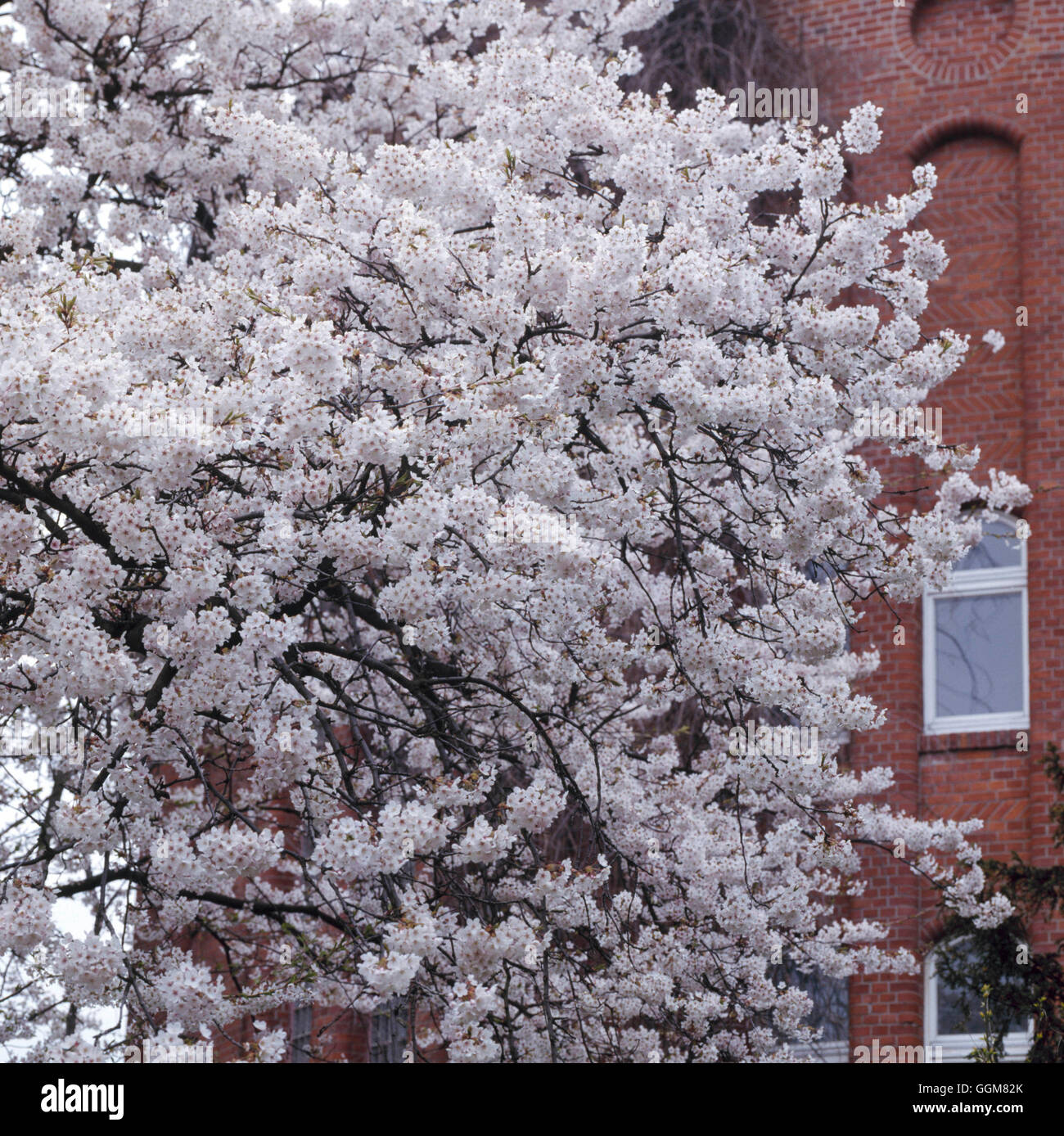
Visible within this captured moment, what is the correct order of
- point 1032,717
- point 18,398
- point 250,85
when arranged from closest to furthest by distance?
point 18,398 < point 250,85 < point 1032,717

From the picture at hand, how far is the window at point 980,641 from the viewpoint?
11523 millimetres

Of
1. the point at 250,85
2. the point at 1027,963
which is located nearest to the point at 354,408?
the point at 250,85

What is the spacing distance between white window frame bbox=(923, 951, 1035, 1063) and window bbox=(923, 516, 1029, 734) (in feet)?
5.92

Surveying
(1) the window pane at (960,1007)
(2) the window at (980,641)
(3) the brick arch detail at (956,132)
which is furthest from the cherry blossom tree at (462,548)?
(3) the brick arch detail at (956,132)

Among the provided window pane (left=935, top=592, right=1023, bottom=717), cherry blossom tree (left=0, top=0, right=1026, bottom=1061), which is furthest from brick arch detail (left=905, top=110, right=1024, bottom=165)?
cherry blossom tree (left=0, top=0, right=1026, bottom=1061)

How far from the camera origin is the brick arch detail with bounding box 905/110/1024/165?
12.5m

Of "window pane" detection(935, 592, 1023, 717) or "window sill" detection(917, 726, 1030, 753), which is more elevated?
"window pane" detection(935, 592, 1023, 717)

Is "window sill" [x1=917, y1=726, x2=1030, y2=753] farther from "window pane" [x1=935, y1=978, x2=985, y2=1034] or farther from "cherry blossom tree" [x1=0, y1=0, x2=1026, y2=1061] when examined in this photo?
"cherry blossom tree" [x1=0, y1=0, x2=1026, y2=1061]

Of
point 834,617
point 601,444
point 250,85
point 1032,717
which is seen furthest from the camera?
point 1032,717

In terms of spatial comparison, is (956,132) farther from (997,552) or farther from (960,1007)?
(960,1007)

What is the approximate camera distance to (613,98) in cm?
764

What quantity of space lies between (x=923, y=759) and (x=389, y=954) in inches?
281

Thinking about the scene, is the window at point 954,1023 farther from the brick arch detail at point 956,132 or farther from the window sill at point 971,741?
the brick arch detail at point 956,132

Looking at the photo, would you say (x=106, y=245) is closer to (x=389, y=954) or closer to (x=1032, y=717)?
(x=389, y=954)
